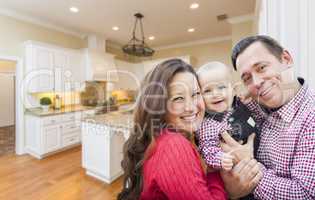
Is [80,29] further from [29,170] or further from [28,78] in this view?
[29,170]

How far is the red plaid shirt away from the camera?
0.54 m

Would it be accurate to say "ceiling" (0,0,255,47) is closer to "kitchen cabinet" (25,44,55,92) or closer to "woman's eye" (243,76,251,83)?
"kitchen cabinet" (25,44,55,92)

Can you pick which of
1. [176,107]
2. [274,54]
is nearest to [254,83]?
[274,54]

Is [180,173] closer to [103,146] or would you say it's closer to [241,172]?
[241,172]

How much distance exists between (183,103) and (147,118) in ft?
0.58

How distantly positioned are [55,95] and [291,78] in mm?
4542

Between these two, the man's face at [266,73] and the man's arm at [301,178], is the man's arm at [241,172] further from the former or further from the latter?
the man's face at [266,73]

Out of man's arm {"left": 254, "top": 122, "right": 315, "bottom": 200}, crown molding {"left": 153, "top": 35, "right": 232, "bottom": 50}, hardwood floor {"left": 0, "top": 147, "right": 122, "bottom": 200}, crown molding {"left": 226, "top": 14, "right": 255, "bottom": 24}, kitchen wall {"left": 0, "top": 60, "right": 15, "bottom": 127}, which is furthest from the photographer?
kitchen wall {"left": 0, "top": 60, "right": 15, "bottom": 127}

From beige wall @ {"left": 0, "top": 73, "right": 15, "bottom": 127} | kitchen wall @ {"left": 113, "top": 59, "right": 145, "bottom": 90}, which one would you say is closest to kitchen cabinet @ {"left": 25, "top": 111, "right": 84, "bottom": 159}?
kitchen wall @ {"left": 113, "top": 59, "right": 145, "bottom": 90}

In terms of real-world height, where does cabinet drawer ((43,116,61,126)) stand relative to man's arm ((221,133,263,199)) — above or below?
below

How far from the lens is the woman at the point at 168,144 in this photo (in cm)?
61

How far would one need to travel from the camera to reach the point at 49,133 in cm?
346

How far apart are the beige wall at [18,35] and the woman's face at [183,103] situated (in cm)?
404

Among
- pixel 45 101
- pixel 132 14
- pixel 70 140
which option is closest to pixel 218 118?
pixel 132 14
